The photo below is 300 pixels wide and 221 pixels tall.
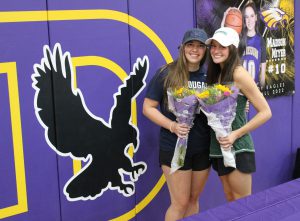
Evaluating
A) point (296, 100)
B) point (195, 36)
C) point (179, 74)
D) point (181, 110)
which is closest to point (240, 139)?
point (181, 110)

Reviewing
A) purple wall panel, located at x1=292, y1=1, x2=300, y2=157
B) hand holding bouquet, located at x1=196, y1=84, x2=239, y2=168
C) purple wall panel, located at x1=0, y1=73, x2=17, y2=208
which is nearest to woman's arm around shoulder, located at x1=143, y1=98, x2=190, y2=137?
hand holding bouquet, located at x1=196, y1=84, x2=239, y2=168

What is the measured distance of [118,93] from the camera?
239cm

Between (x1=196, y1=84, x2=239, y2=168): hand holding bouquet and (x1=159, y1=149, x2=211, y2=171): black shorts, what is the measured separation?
17 centimetres

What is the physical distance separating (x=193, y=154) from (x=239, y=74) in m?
0.52

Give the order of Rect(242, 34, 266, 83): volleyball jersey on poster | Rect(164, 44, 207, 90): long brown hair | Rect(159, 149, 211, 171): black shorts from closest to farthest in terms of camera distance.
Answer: Rect(164, 44, 207, 90): long brown hair
Rect(159, 149, 211, 171): black shorts
Rect(242, 34, 266, 83): volleyball jersey on poster

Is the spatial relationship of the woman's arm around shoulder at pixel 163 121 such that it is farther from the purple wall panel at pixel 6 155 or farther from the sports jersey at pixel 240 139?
the purple wall panel at pixel 6 155

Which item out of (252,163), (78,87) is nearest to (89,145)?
(78,87)

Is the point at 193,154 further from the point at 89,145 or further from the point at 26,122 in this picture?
the point at 26,122

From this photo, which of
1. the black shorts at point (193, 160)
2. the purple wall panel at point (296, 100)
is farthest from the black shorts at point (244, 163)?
the purple wall panel at point (296, 100)

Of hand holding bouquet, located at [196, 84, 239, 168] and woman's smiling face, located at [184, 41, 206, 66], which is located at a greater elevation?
woman's smiling face, located at [184, 41, 206, 66]

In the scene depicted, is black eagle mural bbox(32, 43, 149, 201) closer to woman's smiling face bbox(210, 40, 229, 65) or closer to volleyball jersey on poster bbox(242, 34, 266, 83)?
woman's smiling face bbox(210, 40, 229, 65)

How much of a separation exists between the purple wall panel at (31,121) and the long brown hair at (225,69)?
0.90m

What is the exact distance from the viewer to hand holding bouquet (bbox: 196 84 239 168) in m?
1.97

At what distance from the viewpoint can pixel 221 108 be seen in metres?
2.00
